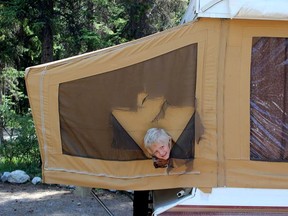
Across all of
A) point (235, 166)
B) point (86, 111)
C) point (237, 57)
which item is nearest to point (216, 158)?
point (235, 166)

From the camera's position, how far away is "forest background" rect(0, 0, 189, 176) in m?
10.7

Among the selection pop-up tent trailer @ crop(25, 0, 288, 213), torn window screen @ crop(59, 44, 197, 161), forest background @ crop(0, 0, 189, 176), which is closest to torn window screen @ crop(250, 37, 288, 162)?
pop-up tent trailer @ crop(25, 0, 288, 213)

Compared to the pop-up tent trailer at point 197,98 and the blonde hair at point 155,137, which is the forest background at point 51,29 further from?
the blonde hair at point 155,137

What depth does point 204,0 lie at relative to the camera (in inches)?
131

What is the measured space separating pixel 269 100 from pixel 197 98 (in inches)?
20.5

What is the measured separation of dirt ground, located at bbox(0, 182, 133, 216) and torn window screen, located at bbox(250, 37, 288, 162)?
4152 mm

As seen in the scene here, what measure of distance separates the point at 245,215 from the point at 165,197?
652 millimetres

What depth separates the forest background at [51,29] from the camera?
10656 millimetres

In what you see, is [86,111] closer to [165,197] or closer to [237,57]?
[165,197]

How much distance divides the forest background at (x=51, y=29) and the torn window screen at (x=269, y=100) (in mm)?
7178

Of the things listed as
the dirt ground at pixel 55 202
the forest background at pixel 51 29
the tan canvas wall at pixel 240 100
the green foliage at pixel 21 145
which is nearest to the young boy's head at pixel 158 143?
the tan canvas wall at pixel 240 100

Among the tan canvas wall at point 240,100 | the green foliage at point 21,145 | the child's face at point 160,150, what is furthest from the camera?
the green foliage at point 21,145

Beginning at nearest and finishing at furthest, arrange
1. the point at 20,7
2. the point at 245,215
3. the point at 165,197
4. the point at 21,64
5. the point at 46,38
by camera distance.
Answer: the point at 245,215, the point at 165,197, the point at 20,7, the point at 46,38, the point at 21,64

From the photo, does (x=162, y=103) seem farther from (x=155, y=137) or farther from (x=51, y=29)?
(x=51, y=29)
